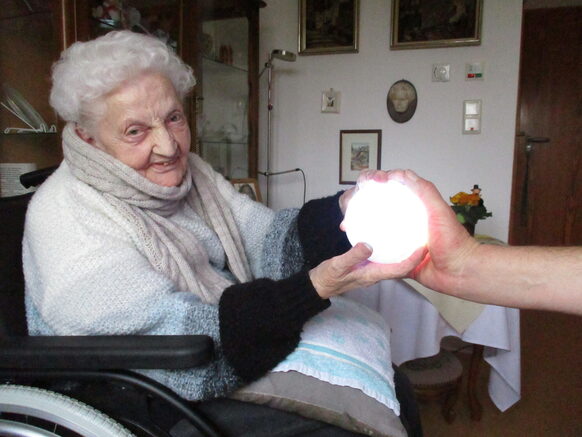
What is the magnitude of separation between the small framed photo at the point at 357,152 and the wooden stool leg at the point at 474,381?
1111 millimetres

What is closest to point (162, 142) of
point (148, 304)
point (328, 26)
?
point (148, 304)

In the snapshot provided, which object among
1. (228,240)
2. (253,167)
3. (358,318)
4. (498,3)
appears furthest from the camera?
(253,167)

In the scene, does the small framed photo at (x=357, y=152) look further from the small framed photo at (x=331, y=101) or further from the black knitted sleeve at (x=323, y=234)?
the black knitted sleeve at (x=323, y=234)

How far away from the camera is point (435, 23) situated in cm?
229

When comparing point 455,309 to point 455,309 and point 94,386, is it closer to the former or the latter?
point 455,309

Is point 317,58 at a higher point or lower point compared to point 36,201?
higher

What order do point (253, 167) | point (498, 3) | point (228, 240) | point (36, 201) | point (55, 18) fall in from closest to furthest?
1. point (36, 201)
2. point (228, 240)
3. point (55, 18)
4. point (498, 3)
5. point (253, 167)

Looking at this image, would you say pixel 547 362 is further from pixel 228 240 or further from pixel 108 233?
pixel 108 233

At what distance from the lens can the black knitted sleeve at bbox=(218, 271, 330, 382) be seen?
754 millimetres

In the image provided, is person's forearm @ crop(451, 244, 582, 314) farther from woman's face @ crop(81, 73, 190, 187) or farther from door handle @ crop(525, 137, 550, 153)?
door handle @ crop(525, 137, 550, 153)

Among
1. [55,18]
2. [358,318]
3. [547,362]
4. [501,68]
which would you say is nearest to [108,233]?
[358,318]

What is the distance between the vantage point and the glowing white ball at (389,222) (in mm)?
690

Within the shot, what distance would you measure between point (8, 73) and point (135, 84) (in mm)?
748

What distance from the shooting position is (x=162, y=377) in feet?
2.55
